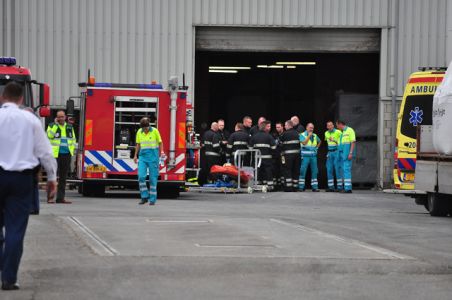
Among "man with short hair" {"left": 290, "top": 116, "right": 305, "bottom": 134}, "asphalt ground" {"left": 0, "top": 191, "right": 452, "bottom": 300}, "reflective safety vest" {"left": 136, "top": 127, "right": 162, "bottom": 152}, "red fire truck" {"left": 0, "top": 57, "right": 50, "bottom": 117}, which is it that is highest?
"red fire truck" {"left": 0, "top": 57, "right": 50, "bottom": 117}

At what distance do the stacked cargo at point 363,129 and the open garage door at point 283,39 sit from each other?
1.94m

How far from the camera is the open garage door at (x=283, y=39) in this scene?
109 feet

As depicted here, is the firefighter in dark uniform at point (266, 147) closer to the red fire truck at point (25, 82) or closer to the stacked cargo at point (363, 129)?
the stacked cargo at point (363, 129)

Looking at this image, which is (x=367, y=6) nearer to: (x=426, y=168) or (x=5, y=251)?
(x=426, y=168)

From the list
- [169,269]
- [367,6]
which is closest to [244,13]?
[367,6]

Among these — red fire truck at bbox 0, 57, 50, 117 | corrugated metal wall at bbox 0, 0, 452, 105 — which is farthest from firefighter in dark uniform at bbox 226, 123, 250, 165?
red fire truck at bbox 0, 57, 50, 117

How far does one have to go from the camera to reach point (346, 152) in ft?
105

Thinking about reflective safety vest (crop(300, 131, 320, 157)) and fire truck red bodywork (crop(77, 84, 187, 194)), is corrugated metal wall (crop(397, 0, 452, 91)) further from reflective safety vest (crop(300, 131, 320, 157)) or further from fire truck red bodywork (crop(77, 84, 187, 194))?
fire truck red bodywork (crop(77, 84, 187, 194))

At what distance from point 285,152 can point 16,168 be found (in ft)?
73.1

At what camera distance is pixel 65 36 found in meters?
32.8

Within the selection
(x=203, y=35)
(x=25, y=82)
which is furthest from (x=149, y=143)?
(x=203, y=35)

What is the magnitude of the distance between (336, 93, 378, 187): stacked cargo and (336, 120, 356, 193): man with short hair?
2111 millimetres

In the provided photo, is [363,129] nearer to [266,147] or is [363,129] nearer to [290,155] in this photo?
[290,155]

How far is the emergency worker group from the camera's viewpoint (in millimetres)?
31469
